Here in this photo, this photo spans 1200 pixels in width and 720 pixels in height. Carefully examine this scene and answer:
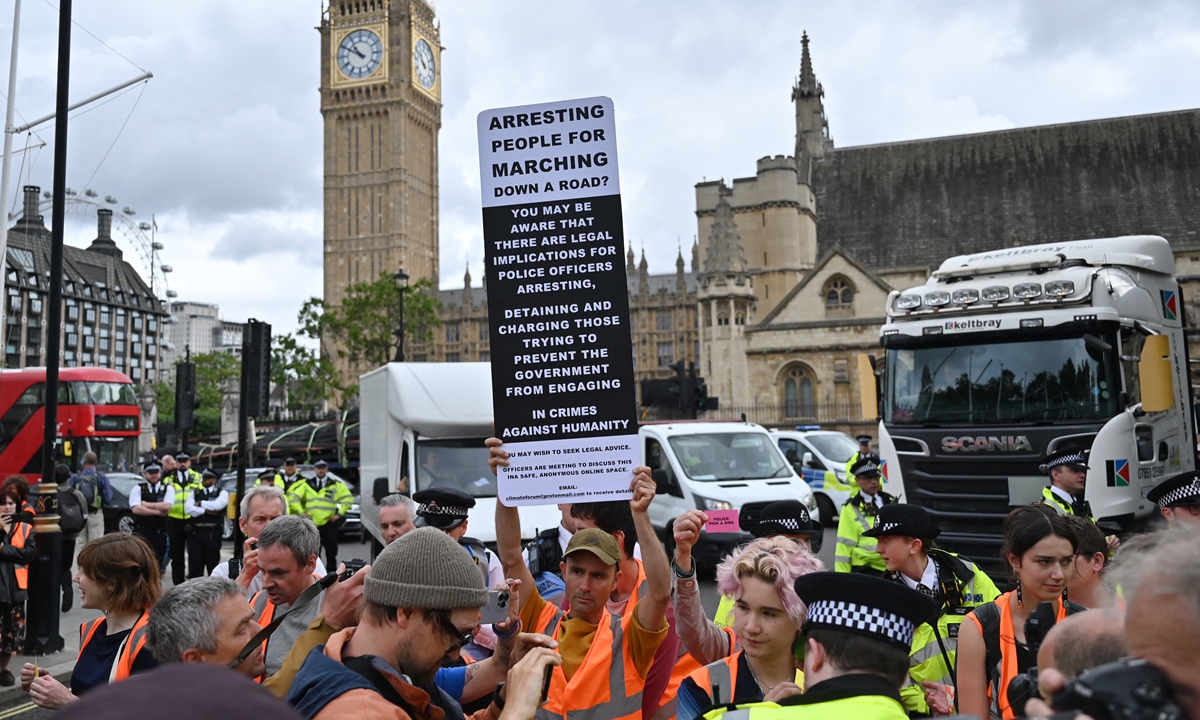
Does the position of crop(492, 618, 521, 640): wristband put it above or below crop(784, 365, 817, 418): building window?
below

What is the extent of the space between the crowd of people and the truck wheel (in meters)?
12.9

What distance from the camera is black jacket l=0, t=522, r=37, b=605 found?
7520 millimetres

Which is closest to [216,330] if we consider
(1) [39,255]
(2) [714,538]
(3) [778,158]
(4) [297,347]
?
(1) [39,255]

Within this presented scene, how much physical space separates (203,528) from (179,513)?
1.14 ft

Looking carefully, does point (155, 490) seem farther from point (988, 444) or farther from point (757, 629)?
point (757, 629)

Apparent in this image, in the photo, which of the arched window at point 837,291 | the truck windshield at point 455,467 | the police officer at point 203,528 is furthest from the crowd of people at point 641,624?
the arched window at point 837,291

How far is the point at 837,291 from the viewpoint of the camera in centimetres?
3666

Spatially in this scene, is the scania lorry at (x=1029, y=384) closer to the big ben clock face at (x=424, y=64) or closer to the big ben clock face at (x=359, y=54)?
the big ben clock face at (x=359, y=54)

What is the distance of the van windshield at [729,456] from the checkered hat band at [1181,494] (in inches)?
322

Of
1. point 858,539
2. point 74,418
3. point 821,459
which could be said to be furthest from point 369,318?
point 858,539

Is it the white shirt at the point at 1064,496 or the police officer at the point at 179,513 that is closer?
the white shirt at the point at 1064,496

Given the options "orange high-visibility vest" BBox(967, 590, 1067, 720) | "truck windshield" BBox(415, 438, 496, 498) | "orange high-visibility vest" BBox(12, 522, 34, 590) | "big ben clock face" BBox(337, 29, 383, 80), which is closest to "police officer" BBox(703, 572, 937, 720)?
"orange high-visibility vest" BBox(967, 590, 1067, 720)

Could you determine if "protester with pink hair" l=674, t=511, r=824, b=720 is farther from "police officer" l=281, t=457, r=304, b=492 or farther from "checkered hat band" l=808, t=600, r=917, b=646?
"police officer" l=281, t=457, r=304, b=492

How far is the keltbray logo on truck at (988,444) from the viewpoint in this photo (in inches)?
367
